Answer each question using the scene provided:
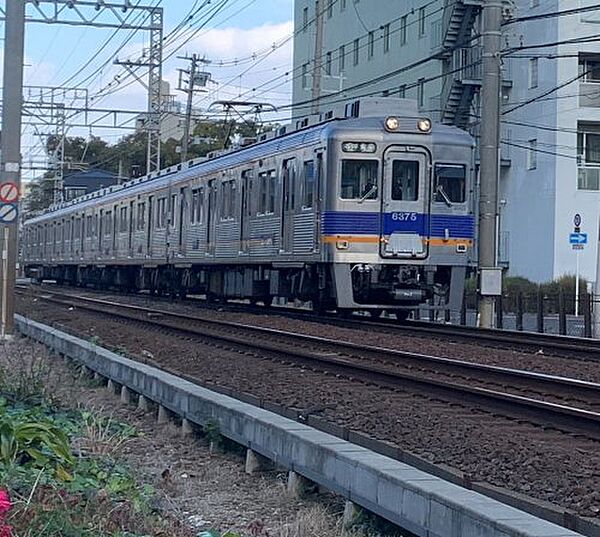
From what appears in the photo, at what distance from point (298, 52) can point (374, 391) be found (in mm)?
51359

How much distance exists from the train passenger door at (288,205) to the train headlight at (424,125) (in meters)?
2.47

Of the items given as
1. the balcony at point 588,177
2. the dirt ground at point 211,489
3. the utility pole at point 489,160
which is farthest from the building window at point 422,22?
the dirt ground at point 211,489

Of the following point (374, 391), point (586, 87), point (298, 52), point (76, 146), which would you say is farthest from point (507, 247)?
point (76, 146)

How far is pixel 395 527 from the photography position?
624cm

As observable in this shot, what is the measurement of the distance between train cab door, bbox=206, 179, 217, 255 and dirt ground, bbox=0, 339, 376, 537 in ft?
53.8

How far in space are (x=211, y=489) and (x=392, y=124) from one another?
517 inches

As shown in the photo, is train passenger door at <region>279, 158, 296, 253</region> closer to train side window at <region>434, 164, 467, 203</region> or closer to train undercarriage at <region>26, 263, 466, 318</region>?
train undercarriage at <region>26, 263, 466, 318</region>

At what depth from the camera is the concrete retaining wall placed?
5.27m

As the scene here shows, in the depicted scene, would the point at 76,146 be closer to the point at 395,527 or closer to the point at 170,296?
the point at 170,296

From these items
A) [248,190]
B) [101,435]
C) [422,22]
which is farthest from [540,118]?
[101,435]

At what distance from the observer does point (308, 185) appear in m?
21.1

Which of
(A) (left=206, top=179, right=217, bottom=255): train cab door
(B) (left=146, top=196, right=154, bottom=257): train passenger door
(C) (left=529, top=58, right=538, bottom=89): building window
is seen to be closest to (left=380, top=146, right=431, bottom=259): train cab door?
(A) (left=206, top=179, right=217, bottom=255): train cab door

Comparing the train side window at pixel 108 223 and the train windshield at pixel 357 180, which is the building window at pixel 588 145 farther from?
the train windshield at pixel 357 180

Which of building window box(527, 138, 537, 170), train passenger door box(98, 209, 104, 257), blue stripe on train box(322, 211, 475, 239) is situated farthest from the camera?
train passenger door box(98, 209, 104, 257)
